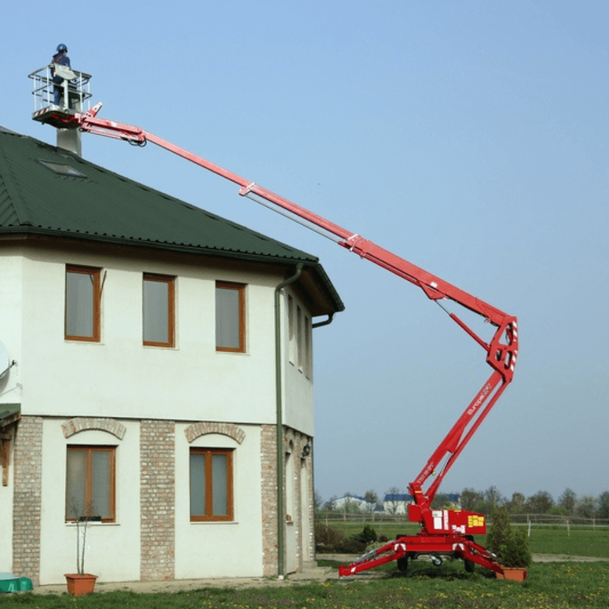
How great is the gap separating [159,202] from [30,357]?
6268 millimetres

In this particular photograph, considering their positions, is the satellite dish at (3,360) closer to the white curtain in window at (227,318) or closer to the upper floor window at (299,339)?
the white curtain in window at (227,318)

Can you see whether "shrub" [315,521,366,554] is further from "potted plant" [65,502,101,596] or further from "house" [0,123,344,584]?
"potted plant" [65,502,101,596]

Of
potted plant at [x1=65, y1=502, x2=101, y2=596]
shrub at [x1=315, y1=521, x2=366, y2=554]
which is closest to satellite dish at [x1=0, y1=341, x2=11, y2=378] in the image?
potted plant at [x1=65, y1=502, x2=101, y2=596]

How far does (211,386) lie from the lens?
70.3 feet

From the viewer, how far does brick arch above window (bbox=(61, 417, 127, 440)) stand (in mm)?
19734

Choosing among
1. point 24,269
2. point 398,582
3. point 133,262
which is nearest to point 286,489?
point 398,582

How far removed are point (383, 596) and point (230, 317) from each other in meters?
7.69

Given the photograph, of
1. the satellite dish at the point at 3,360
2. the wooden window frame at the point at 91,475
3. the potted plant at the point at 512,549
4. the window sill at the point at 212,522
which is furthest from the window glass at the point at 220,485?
the potted plant at the point at 512,549

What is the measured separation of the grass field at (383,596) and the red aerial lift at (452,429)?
1.69 ft

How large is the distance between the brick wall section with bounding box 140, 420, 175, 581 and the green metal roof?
387 cm

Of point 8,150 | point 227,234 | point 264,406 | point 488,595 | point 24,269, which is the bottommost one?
point 488,595

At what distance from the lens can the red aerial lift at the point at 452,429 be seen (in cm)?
2045

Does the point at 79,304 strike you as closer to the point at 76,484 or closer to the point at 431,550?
the point at 76,484

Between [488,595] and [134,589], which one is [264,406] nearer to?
[134,589]
